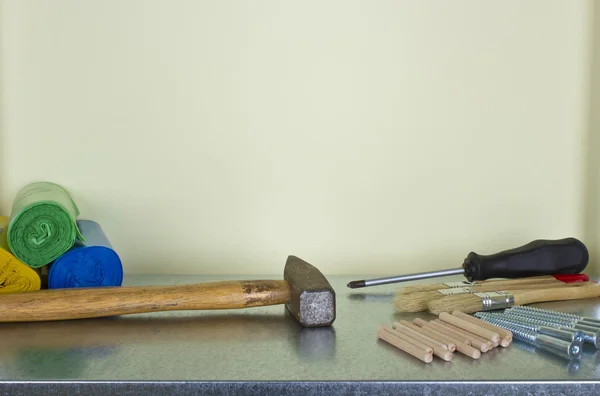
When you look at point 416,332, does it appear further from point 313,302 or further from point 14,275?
point 14,275

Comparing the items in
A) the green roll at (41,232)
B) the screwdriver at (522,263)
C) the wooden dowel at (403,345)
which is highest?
the green roll at (41,232)

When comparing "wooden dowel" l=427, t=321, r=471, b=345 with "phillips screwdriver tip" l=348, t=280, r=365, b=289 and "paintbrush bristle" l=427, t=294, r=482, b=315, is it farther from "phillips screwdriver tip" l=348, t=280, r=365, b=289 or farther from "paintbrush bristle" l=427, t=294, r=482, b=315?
"phillips screwdriver tip" l=348, t=280, r=365, b=289

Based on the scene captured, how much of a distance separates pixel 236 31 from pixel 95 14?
0.35m

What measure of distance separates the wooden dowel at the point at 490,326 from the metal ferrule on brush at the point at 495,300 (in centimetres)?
10

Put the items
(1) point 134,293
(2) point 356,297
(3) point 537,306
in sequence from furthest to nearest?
(2) point 356,297, (3) point 537,306, (1) point 134,293

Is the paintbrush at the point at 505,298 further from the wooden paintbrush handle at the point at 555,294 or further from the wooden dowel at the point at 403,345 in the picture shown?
the wooden dowel at the point at 403,345

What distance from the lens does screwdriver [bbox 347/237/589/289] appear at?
5.28 ft

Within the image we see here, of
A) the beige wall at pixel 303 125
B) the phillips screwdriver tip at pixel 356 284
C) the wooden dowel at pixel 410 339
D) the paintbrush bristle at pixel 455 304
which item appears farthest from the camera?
the beige wall at pixel 303 125

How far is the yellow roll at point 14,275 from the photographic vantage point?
1477 mm

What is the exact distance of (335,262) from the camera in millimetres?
1945

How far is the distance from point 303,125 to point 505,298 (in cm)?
71

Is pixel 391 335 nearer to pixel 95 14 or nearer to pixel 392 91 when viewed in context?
pixel 392 91

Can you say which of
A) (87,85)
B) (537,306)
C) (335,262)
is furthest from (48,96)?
(537,306)

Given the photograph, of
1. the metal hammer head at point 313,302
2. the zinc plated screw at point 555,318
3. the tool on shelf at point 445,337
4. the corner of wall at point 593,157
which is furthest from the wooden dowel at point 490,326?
the corner of wall at point 593,157
